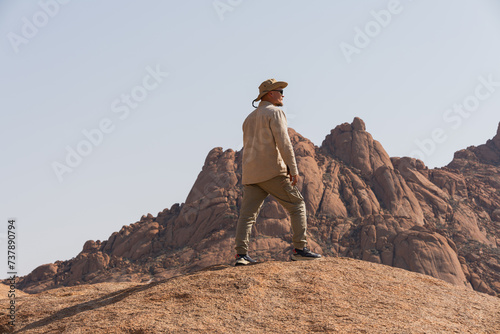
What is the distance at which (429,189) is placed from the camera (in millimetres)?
53062

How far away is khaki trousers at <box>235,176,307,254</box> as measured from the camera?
23.4 feet

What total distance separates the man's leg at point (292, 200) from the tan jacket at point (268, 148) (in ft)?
0.39

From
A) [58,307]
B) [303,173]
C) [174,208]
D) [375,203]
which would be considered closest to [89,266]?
[174,208]

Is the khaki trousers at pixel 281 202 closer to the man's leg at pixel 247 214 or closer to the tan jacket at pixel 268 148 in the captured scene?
the man's leg at pixel 247 214

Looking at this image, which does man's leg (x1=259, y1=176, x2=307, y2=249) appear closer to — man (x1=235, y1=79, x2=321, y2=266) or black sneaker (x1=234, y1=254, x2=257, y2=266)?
man (x1=235, y1=79, x2=321, y2=266)

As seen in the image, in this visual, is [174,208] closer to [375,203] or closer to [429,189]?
[375,203]

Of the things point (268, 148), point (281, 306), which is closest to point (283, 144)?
point (268, 148)

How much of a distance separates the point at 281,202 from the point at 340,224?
39.6 meters

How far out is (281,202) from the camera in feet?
23.9

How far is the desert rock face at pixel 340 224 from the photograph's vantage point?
40406mm

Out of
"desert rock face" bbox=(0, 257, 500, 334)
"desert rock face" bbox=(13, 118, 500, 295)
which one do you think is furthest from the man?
"desert rock face" bbox=(13, 118, 500, 295)

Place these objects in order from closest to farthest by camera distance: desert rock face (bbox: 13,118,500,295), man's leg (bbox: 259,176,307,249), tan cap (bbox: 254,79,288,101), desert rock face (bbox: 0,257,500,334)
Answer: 1. desert rock face (bbox: 0,257,500,334)
2. man's leg (bbox: 259,176,307,249)
3. tan cap (bbox: 254,79,288,101)
4. desert rock face (bbox: 13,118,500,295)

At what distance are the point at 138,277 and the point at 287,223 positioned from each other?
1367 centimetres

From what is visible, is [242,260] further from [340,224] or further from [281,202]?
[340,224]
